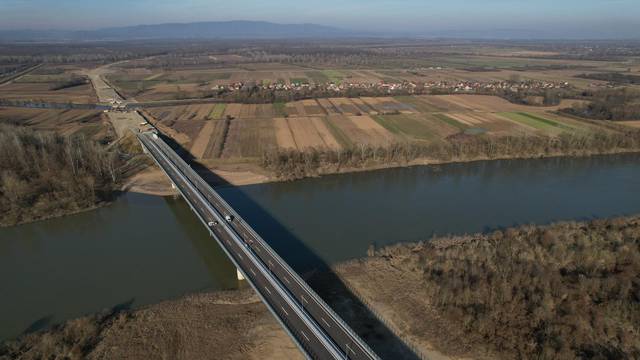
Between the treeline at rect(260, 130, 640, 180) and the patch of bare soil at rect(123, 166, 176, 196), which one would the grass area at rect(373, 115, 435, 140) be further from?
the patch of bare soil at rect(123, 166, 176, 196)

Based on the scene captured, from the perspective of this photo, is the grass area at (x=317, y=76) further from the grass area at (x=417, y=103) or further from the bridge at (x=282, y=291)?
the bridge at (x=282, y=291)

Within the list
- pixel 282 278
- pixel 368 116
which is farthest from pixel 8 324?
pixel 368 116

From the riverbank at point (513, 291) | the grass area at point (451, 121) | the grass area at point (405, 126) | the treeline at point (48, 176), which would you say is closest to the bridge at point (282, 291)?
the riverbank at point (513, 291)

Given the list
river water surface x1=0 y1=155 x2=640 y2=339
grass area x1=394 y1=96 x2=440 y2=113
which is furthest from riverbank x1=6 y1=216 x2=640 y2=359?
grass area x1=394 y1=96 x2=440 y2=113

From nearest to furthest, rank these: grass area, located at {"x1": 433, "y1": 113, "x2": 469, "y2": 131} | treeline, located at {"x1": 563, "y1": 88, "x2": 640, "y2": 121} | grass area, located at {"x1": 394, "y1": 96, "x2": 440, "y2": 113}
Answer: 1. grass area, located at {"x1": 433, "y1": 113, "x2": 469, "y2": 131}
2. treeline, located at {"x1": 563, "y1": 88, "x2": 640, "y2": 121}
3. grass area, located at {"x1": 394, "y1": 96, "x2": 440, "y2": 113}

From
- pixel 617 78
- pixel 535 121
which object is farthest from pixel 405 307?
pixel 617 78

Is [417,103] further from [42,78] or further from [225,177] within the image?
[42,78]
